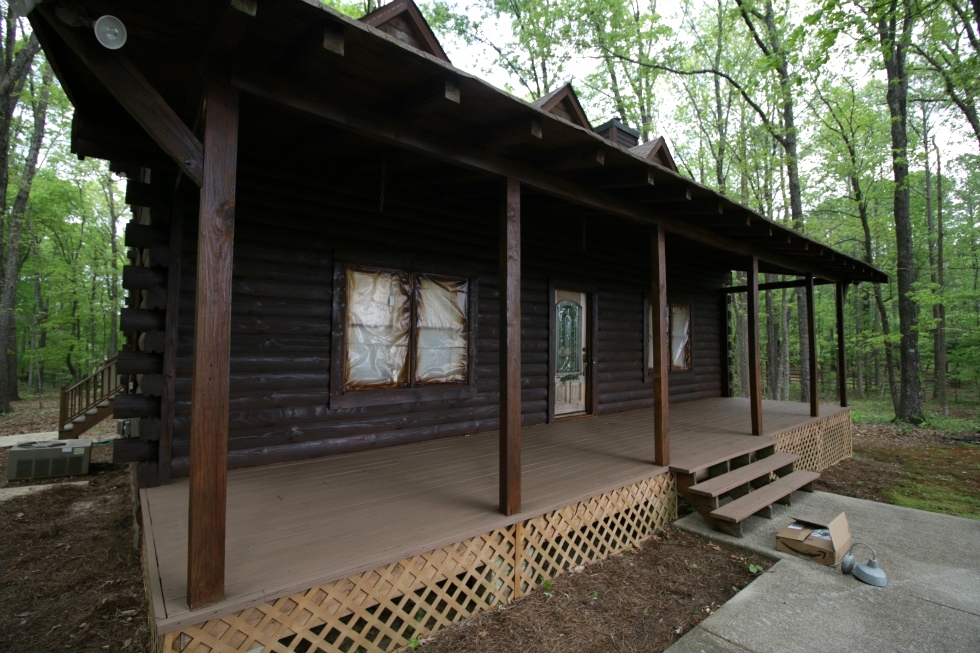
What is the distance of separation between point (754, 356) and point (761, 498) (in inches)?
89.7

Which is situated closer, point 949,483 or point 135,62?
point 135,62

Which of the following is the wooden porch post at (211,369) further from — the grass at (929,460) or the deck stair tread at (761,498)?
the grass at (929,460)

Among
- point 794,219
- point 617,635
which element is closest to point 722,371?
point 794,219

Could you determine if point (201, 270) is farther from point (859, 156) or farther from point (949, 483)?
point (859, 156)

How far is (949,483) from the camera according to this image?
612 centimetres

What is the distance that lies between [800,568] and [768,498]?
1.06m

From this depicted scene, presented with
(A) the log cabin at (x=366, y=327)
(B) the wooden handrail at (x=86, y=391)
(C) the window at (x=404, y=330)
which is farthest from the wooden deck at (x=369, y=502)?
(B) the wooden handrail at (x=86, y=391)

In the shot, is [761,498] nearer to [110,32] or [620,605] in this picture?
[620,605]

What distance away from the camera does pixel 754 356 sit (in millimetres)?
6098

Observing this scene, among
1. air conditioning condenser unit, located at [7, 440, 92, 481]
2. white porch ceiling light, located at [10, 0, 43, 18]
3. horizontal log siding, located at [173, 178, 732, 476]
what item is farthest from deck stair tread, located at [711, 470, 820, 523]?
air conditioning condenser unit, located at [7, 440, 92, 481]

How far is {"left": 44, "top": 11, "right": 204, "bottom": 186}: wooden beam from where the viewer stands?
6.38 feet

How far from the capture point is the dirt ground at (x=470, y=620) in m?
2.59

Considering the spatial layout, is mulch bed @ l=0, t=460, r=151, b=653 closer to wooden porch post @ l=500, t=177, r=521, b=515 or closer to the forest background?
wooden porch post @ l=500, t=177, r=521, b=515

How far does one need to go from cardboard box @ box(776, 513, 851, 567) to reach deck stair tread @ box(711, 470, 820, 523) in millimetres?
315
